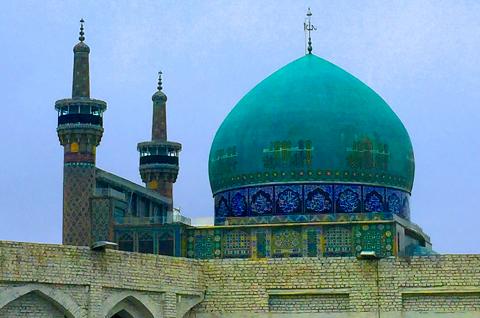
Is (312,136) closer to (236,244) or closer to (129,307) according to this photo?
(236,244)

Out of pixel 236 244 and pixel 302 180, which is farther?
pixel 302 180

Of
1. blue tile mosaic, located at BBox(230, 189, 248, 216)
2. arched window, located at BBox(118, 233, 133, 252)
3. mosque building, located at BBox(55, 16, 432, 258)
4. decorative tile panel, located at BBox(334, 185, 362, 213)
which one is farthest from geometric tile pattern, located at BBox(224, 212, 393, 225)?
arched window, located at BBox(118, 233, 133, 252)

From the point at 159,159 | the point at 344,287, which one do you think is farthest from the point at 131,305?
the point at 159,159

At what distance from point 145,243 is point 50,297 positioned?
225 inches

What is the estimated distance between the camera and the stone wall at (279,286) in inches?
607

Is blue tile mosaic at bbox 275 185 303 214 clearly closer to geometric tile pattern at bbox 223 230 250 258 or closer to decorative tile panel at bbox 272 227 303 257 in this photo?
decorative tile panel at bbox 272 227 303 257

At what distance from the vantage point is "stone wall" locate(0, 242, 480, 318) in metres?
15.4

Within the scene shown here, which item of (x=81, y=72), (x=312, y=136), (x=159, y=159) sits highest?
(x=81, y=72)

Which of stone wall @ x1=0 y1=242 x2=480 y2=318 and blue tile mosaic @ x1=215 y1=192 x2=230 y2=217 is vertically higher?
blue tile mosaic @ x1=215 y1=192 x2=230 y2=217

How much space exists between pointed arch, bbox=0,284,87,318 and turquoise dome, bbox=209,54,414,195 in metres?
6.11

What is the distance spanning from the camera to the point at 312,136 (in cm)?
2005

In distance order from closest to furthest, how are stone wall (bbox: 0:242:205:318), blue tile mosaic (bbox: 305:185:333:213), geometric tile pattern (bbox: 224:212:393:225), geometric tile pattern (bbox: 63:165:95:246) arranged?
1. stone wall (bbox: 0:242:205:318)
2. geometric tile pattern (bbox: 224:212:393:225)
3. blue tile mosaic (bbox: 305:185:333:213)
4. geometric tile pattern (bbox: 63:165:95:246)

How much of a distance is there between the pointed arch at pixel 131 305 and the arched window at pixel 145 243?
13.3ft

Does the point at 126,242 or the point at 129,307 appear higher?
the point at 126,242
